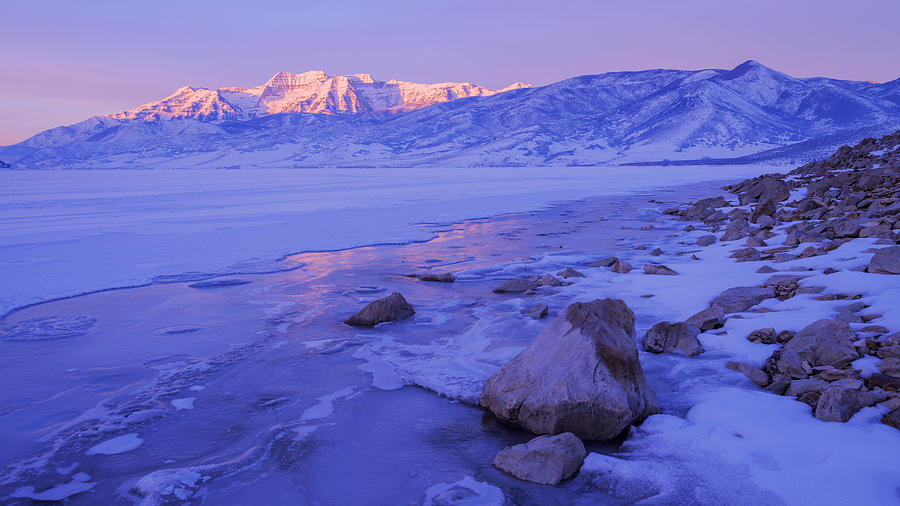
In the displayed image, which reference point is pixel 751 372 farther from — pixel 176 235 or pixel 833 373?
pixel 176 235

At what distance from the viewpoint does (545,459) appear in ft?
13.1

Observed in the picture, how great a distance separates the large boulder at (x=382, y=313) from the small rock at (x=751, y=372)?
3.95m

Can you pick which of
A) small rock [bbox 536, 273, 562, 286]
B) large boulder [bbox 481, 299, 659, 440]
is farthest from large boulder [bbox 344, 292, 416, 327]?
large boulder [bbox 481, 299, 659, 440]

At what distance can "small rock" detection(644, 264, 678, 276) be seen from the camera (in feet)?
30.6

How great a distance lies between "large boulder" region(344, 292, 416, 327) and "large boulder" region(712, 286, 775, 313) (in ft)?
12.5

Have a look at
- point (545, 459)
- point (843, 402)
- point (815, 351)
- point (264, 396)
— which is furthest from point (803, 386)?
point (264, 396)

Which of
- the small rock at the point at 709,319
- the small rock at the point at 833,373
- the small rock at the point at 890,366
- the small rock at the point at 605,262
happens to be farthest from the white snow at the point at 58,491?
the small rock at the point at 605,262

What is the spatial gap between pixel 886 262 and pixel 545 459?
528cm

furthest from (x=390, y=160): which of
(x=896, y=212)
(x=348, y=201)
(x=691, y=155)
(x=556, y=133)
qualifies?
(x=896, y=212)

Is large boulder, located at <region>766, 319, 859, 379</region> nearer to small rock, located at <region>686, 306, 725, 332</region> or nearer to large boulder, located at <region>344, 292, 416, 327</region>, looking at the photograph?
small rock, located at <region>686, 306, 725, 332</region>

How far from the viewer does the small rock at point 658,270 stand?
30.6 feet

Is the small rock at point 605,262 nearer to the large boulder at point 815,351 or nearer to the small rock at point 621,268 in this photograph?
the small rock at point 621,268

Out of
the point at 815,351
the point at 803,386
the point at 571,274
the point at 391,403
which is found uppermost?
the point at 815,351

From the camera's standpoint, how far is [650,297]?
8148 millimetres
